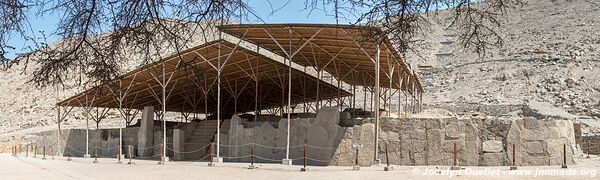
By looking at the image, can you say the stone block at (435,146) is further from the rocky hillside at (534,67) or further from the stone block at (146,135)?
the rocky hillside at (534,67)

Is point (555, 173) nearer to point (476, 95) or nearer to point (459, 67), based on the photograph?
point (476, 95)

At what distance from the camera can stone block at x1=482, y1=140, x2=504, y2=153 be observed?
20.0 m

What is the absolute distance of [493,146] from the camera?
789 inches

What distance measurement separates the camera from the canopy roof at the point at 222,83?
79.3 feet

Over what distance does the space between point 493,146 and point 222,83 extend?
52.4 ft

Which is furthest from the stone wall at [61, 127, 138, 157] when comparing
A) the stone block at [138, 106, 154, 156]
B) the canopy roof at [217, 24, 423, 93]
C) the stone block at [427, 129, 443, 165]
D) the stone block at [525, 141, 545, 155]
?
the stone block at [525, 141, 545, 155]

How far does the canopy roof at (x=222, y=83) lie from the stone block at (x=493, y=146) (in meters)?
8.82

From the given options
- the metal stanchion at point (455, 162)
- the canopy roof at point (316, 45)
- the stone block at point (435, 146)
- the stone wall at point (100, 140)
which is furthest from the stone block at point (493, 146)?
the stone wall at point (100, 140)

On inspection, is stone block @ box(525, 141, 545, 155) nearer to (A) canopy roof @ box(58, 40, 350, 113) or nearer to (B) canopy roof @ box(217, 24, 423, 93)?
(B) canopy roof @ box(217, 24, 423, 93)

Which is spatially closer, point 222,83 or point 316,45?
point 316,45

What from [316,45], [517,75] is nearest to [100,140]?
[316,45]

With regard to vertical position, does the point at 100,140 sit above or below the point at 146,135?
below

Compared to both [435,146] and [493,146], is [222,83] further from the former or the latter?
[493,146]

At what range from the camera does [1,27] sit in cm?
521
